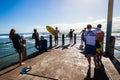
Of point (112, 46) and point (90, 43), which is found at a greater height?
point (90, 43)

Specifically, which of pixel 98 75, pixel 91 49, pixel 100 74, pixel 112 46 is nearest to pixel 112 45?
pixel 112 46

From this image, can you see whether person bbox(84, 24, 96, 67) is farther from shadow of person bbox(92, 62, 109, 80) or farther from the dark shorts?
shadow of person bbox(92, 62, 109, 80)

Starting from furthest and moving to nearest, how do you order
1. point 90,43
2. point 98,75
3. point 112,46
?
point 112,46, point 90,43, point 98,75

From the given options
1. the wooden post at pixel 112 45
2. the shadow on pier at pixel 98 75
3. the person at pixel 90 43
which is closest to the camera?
the shadow on pier at pixel 98 75

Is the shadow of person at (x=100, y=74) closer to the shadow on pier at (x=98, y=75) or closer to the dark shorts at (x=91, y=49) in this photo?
the shadow on pier at (x=98, y=75)

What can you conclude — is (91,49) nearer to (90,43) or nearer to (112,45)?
(90,43)

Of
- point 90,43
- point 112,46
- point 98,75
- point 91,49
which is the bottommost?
point 98,75

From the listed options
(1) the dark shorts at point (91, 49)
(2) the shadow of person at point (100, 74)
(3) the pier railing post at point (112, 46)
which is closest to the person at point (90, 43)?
(1) the dark shorts at point (91, 49)

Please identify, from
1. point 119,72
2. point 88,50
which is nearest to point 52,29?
point 88,50

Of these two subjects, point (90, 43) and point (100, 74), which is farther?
point (90, 43)

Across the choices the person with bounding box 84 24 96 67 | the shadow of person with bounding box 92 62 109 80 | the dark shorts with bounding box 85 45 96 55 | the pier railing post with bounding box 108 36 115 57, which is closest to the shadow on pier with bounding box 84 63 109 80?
the shadow of person with bounding box 92 62 109 80

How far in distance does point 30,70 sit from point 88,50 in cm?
226

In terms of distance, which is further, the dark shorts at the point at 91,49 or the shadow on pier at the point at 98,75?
the dark shorts at the point at 91,49

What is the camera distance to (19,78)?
351 cm
